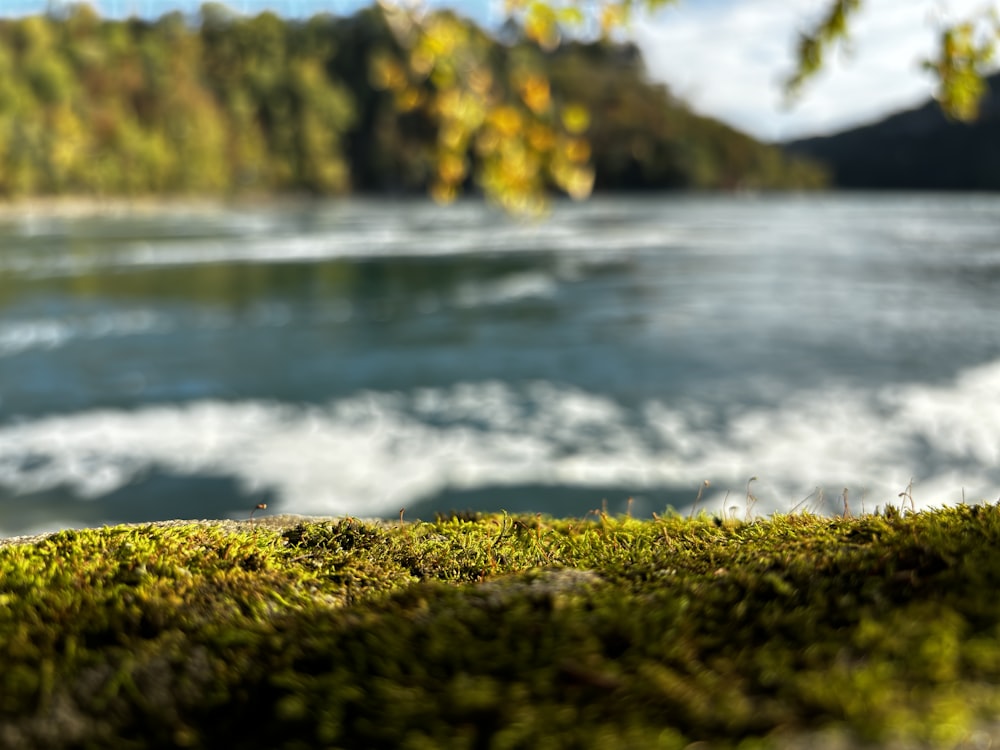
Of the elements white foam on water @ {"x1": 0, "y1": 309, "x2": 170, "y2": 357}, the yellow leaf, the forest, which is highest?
the forest

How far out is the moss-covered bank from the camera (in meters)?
1.32

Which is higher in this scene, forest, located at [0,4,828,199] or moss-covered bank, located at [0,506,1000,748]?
forest, located at [0,4,828,199]

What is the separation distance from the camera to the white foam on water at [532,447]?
7.84 meters

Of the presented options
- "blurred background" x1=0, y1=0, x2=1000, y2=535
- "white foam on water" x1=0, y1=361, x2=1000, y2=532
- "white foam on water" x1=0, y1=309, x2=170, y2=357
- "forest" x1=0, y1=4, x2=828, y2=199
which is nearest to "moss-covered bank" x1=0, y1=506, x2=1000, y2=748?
"blurred background" x1=0, y1=0, x2=1000, y2=535

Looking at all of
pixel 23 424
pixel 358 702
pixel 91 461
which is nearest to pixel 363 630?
pixel 358 702

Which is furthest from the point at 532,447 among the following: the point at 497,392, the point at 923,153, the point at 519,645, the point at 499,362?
the point at 923,153

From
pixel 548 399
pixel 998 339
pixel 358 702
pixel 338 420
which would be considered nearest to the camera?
pixel 358 702

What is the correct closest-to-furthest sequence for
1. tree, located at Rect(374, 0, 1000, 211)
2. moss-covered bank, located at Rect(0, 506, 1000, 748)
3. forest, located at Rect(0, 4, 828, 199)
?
moss-covered bank, located at Rect(0, 506, 1000, 748)
tree, located at Rect(374, 0, 1000, 211)
forest, located at Rect(0, 4, 828, 199)

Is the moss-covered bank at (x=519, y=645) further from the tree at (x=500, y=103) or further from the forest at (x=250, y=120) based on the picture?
the forest at (x=250, y=120)

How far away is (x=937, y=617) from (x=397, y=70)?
3.08 m

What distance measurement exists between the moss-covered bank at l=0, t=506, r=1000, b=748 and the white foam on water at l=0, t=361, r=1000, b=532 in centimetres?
527

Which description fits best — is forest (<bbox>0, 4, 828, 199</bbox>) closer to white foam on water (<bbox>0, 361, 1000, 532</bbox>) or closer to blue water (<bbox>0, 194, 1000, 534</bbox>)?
blue water (<bbox>0, 194, 1000, 534</bbox>)

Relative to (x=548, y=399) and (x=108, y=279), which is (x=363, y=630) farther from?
(x=108, y=279)

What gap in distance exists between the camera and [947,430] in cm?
A: 909
